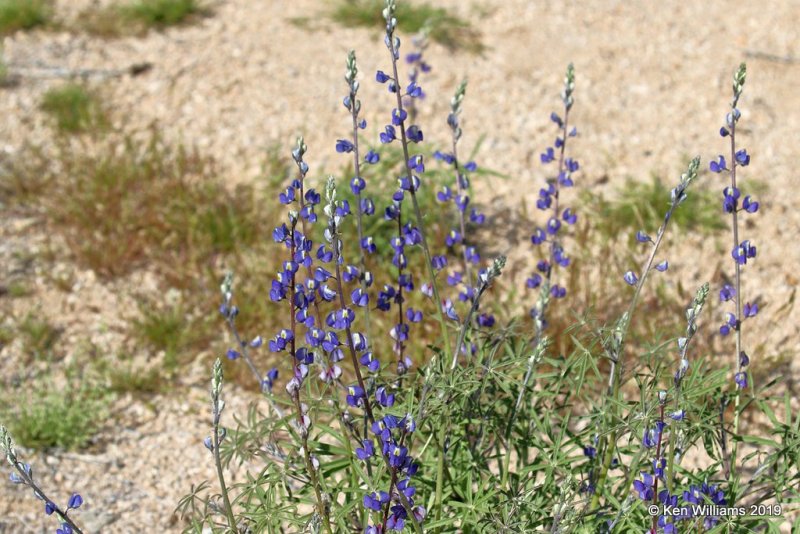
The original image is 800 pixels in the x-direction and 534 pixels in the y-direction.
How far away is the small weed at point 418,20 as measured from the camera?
23.0 feet

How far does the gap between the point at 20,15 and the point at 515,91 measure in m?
4.07

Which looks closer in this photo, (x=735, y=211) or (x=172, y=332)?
(x=735, y=211)

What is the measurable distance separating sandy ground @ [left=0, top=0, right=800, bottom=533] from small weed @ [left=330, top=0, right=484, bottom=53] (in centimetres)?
10

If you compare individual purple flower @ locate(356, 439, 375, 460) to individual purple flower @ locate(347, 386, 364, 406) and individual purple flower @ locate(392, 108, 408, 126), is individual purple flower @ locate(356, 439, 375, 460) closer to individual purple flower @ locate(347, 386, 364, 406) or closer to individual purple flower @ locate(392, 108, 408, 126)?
individual purple flower @ locate(347, 386, 364, 406)

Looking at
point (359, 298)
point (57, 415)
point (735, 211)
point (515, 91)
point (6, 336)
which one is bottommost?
point (57, 415)

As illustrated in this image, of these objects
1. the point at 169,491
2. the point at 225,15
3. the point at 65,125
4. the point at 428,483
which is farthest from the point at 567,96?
the point at 225,15

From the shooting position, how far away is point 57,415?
4.38 m

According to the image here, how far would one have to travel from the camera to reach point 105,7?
7703 mm

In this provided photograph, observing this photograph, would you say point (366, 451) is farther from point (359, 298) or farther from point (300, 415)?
point (359, 298)

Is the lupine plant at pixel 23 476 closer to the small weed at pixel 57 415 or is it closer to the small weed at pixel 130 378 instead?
the small weed at pixel 57 415

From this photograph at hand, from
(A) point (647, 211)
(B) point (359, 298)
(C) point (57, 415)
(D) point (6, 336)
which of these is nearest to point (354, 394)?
(B) point (359, 298)

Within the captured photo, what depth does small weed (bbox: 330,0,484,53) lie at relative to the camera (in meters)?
7.00

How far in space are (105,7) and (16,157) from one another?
6.63ft

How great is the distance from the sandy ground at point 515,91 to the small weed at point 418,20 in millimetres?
101
